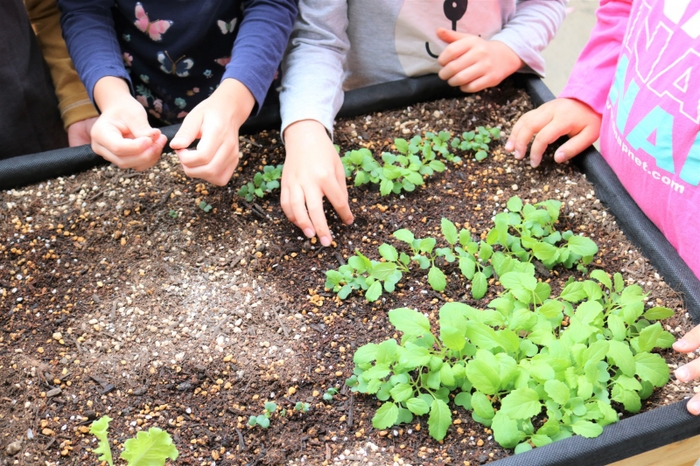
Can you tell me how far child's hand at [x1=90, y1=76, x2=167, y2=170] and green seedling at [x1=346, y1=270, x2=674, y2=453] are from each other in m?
0.51

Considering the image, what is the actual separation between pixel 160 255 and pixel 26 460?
0.40 metres

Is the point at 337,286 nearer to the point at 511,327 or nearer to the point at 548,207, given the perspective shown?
the point at 511,327

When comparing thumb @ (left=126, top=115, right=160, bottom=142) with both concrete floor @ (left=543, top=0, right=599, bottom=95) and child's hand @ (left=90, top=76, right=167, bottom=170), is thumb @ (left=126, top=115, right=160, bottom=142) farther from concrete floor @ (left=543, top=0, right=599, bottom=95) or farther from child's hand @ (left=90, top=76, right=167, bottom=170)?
concrete floor @ (left=543, top=0, right=599, bottom=95)

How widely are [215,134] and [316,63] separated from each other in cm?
34

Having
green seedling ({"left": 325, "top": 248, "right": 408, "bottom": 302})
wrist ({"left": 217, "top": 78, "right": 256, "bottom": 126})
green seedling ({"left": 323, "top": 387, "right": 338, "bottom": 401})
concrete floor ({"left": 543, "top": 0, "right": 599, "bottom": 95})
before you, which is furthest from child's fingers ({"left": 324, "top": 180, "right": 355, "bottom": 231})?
concrete floor ({"left": 543, "top": 0, "right": 599, "bottom": 95})

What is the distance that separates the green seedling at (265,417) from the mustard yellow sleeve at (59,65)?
2.70ft

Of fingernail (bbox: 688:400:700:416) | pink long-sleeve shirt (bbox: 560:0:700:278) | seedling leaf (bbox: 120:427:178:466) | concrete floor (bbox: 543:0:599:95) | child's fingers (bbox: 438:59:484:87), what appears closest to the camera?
seedling leaf (bbox: 120:427:178:466)

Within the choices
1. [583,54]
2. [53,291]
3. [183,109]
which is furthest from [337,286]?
[583,54]

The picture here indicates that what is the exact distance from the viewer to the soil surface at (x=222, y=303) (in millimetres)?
892

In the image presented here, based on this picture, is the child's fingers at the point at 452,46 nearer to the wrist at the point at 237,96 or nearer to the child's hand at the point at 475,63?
the child's hand at the point at 475,63

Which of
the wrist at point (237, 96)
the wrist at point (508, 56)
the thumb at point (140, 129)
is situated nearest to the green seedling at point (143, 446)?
the thumb at point (140, 129)

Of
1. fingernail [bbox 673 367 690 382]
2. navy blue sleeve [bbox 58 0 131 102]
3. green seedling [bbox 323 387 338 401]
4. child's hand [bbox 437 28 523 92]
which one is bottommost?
green seedling [bbox 323 387 338 401]

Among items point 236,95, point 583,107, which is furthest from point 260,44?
point 583,107

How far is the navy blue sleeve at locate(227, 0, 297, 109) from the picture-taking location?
1.17 meters
